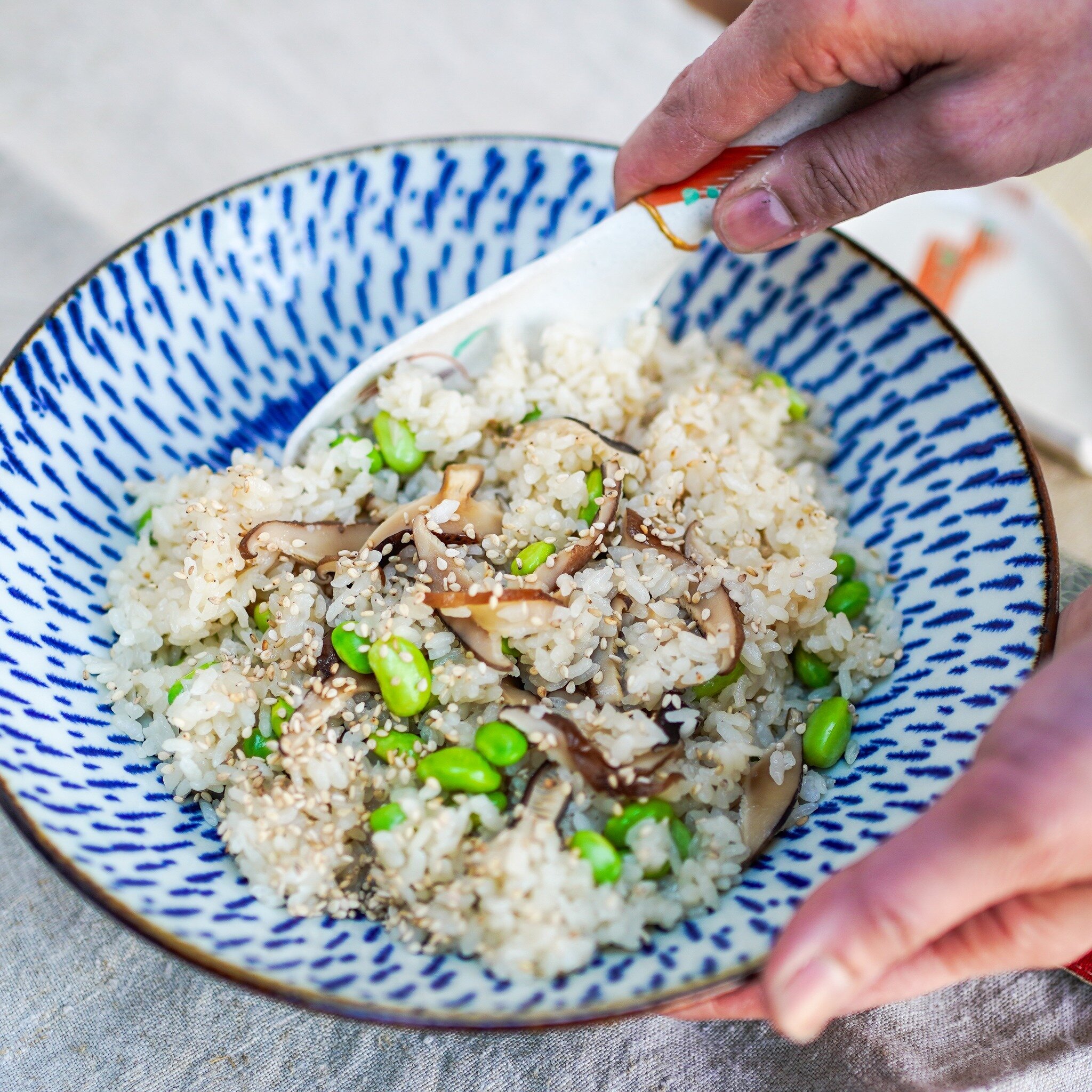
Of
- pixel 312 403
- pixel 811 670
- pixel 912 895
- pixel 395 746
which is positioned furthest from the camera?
pixel 312 403

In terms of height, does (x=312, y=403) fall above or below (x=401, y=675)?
above

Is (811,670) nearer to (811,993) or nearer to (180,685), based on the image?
(811,993)

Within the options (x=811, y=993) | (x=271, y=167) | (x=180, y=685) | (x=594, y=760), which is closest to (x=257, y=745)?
(x=180, y=685)

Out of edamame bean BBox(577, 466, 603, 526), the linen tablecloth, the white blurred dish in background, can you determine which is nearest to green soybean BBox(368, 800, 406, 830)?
the linen tablecloth

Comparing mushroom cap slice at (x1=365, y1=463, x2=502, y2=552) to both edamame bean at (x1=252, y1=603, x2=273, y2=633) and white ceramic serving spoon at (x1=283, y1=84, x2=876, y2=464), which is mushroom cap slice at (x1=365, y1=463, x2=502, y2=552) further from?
white ceramic serving spoon at (x1=283, y1=84, x2=876, y2=464)

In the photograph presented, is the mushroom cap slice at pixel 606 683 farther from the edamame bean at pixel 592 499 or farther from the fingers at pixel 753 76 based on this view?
the fingers at pixel 753 76

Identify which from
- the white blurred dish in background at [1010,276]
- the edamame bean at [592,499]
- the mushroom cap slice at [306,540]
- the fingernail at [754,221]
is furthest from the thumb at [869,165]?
the white blurred dish in background at [1010,276]
